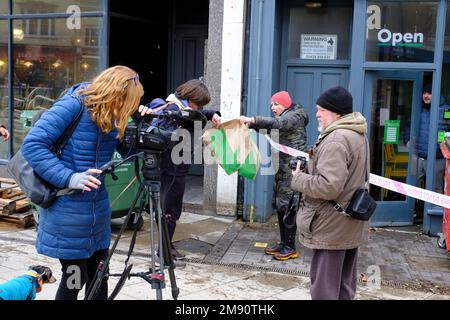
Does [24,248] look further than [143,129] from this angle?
Yes

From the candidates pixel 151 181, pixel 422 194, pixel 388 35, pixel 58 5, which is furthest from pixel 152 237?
pixel 58 5

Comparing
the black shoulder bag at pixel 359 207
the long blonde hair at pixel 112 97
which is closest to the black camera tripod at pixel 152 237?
the long blonde hair at pixel 112 97

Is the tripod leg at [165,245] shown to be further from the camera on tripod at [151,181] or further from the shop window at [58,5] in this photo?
the shop window at [58,5]

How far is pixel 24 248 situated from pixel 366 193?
4096 mm

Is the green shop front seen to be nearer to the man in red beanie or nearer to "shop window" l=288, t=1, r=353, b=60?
"shop window" l=288, t=1, r=353, b=60

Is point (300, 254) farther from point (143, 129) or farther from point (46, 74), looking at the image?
point (46, 74)

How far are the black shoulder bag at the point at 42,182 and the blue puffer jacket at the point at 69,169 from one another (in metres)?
0.03

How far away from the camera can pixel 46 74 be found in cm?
984

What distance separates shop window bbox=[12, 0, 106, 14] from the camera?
9.00m

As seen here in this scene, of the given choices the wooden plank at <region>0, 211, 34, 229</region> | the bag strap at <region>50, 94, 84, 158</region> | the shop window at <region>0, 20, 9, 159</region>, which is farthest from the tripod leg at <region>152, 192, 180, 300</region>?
the shop window at <region>0, 20, 9, 159</region>

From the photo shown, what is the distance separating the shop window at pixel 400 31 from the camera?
7645 millimetres

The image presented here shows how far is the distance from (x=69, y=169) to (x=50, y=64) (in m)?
6.84

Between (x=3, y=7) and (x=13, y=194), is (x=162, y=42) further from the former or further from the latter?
(x=13, y=194)
